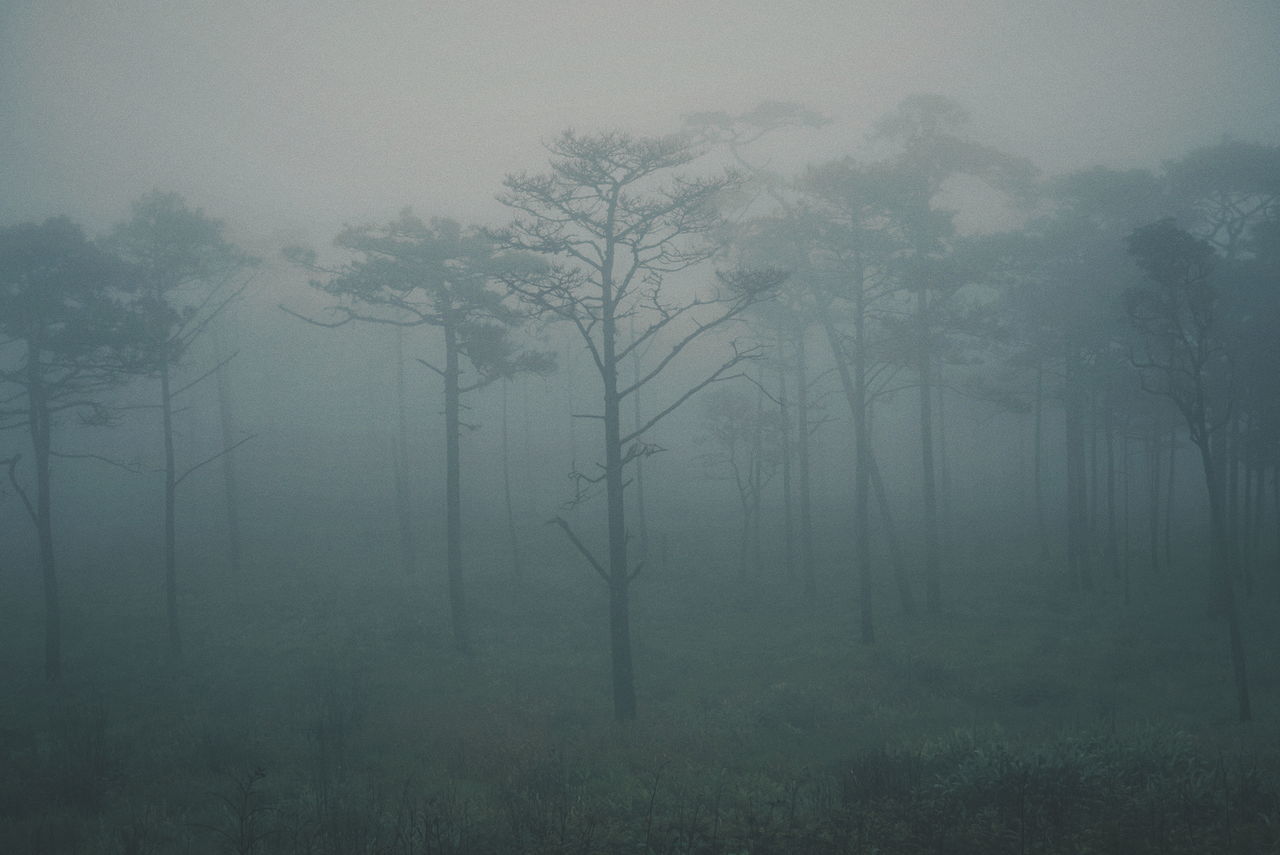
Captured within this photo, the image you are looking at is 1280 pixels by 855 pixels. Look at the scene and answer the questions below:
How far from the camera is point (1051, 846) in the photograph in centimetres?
567

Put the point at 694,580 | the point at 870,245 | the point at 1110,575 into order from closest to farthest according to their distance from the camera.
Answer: the point at 870,245 → the point at 1110,575 → the point at 694,580

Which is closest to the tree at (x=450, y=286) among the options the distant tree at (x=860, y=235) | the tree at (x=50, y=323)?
the tree at (x=50, y=323)

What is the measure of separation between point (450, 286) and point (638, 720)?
42.3 ft

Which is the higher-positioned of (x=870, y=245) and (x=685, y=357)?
(x=685, y=357)

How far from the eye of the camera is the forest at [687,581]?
25.3 ft

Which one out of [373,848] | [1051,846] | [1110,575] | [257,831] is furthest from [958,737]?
[1110,575]

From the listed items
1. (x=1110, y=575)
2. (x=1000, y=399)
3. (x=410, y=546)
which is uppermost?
(x=1000, y=399)

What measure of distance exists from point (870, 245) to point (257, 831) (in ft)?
63.8

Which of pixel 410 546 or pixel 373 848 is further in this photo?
pixel 410 546

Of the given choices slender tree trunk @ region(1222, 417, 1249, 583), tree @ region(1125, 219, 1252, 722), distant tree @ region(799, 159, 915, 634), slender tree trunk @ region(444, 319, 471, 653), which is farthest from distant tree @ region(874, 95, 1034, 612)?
slender tree trunk @ region(444, 319, 471, 653)

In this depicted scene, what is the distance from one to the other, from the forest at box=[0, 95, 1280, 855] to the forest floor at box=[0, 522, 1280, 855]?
0.11m

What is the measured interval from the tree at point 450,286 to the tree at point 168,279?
3110 millimetres

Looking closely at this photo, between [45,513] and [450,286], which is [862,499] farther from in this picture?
[45,513]

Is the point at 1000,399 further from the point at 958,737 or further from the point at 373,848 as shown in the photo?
the point at 373,848
